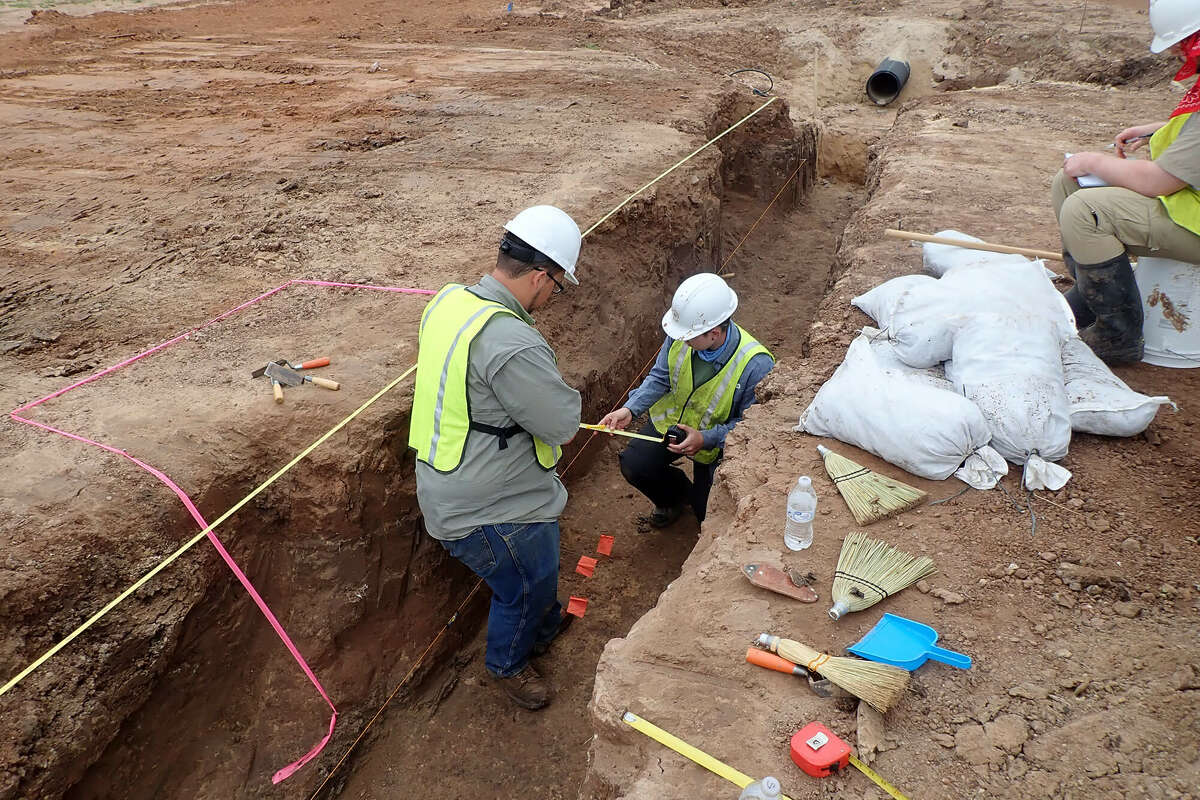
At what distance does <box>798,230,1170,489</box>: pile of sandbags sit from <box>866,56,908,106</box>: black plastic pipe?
30.8 feet

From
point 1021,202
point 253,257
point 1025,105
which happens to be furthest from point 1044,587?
point 1025,105

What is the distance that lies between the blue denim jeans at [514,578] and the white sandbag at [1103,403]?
2450 mm

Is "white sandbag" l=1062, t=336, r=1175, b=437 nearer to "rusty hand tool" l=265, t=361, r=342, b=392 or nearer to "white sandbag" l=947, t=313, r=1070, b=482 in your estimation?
"white sandbag" l=947, t=313, r=1070, b=482

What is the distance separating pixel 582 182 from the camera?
20.0 ft

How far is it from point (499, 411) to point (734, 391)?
61.0 inches

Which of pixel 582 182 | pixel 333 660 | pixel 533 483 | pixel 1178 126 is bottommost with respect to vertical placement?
pixel 333 660

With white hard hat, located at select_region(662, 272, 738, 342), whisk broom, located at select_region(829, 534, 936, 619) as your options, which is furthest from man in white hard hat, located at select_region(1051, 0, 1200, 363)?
whisk broom, located at select_region(829, 534, 936, 619)

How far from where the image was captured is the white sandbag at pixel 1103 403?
314 centimetres

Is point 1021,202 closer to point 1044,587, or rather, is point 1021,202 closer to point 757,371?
point 757,371

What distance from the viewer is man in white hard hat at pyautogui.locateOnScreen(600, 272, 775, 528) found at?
12.6ft

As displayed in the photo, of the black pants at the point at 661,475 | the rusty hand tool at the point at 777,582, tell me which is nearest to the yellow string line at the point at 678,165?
the black pants at the point at 661,475

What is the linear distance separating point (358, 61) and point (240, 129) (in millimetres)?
3411

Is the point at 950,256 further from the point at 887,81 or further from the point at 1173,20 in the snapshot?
the point at 887,81

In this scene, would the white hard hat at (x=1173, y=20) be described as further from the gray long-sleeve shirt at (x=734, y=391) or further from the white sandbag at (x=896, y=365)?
the gray long-sleeve shirt at (x=734, y=391)
